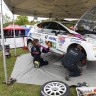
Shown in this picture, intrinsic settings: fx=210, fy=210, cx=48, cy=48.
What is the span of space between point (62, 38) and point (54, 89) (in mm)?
3783

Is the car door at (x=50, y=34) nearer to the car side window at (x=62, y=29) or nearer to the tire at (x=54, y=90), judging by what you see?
the car side window at (x=62, y=29)

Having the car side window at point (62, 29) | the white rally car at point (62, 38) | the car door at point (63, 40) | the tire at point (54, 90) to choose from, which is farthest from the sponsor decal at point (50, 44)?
the tire at point (54, 90)

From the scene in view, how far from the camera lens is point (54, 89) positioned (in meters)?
5.69

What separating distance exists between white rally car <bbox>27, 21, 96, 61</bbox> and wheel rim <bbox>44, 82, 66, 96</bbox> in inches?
99.5

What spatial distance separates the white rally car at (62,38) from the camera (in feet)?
26.3

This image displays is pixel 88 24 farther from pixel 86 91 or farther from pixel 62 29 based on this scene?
pixel 86 91

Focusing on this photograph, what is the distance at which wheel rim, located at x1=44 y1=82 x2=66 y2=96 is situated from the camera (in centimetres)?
Answer: 552

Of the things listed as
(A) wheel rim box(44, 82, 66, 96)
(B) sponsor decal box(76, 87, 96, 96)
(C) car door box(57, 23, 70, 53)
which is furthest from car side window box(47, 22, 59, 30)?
(B) sponsor decal box(76, 87, 96, 96)

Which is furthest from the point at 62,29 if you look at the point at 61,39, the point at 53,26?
the point at 61,39

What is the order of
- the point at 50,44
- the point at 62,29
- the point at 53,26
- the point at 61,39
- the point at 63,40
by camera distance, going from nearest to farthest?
the point at 63,40
the point at 61,39
the point at 50,44
the point at 62,29
the point at 53,26

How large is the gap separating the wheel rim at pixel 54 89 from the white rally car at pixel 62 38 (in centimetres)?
253

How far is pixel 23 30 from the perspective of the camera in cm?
3016

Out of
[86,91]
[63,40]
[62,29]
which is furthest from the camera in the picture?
[62,29]

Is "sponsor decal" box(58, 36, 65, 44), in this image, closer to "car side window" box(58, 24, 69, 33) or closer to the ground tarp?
"car side window" box(58, 24, 69, 33)
